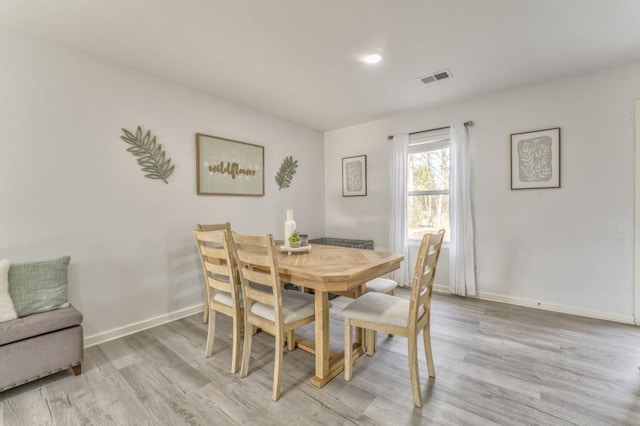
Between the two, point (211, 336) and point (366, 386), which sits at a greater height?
point (211, 336)

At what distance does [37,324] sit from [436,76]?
3.70 m

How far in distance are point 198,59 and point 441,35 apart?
199 centimetres

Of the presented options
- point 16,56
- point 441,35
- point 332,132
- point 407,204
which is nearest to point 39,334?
point 16,56

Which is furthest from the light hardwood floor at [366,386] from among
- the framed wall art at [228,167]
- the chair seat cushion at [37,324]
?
the framed wall art at [228,167]

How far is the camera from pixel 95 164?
2.43 m

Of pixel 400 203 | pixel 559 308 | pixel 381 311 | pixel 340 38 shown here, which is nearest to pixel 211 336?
pixel 381 311

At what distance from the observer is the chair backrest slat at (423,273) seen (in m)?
1.60

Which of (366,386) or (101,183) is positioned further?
(101,183)

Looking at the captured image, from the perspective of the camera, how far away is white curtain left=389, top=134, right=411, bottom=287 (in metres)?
3.93

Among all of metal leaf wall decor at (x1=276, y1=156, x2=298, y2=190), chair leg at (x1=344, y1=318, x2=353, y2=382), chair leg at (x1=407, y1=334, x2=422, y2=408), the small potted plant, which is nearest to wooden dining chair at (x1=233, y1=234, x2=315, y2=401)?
chair leg at (x1=344, y1=318, x2=353, y2=382)

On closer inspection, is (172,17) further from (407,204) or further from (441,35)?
(407,204)

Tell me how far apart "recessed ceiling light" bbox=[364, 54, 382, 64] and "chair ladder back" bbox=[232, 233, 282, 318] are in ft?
5.98

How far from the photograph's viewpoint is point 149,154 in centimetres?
273

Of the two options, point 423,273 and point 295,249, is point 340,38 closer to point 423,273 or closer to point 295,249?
point 295,249
